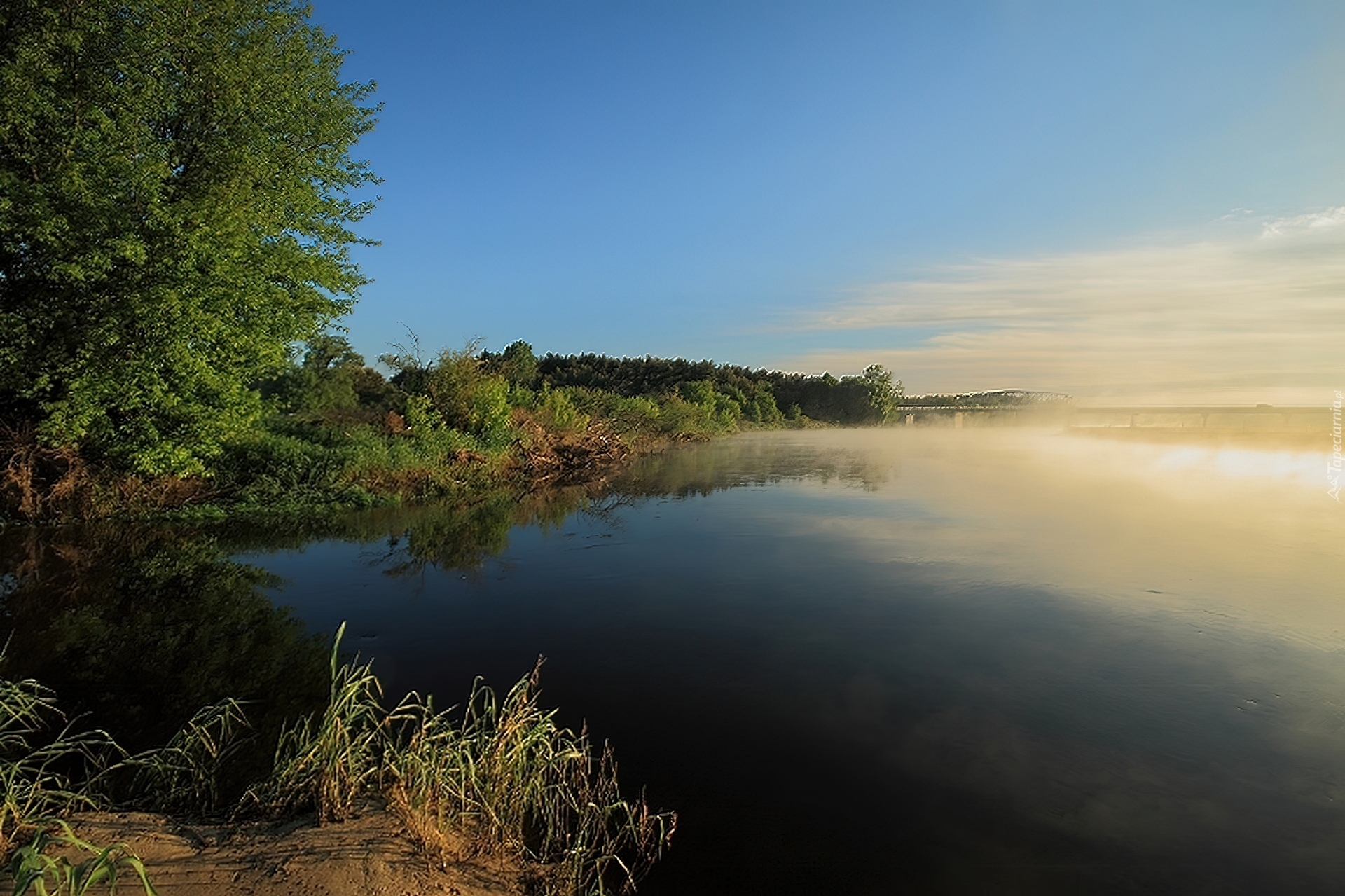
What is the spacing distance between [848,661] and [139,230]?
1544 centimetres

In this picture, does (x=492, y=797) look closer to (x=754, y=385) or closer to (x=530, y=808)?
(x=530, y=808)

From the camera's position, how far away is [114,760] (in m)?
4.64

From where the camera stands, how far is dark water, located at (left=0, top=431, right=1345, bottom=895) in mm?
4059

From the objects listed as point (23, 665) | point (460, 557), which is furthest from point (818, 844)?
point (460, 557)

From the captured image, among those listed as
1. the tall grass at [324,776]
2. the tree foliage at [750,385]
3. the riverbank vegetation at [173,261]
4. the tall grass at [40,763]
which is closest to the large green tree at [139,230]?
the riverbank vegetation at [173,261]

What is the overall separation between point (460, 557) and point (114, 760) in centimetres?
666

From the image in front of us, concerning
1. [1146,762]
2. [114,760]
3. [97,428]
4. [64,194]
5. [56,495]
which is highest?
[64,194]

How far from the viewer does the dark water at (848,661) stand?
4059 millimetres

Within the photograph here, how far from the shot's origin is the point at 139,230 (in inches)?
522

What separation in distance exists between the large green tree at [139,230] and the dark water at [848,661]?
331 cm

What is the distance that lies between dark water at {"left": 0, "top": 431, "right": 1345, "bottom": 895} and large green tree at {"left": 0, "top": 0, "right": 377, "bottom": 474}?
3.31 meters

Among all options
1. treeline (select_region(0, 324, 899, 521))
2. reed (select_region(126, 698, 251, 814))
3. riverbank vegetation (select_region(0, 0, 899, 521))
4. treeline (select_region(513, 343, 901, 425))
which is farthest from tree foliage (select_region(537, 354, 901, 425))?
reed (select_region(126, 698, 251, 814))

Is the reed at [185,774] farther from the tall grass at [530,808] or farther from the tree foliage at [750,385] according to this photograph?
the tree foliage at [750,385]

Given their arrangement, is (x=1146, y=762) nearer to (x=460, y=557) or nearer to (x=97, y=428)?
(x=460, y=557)
